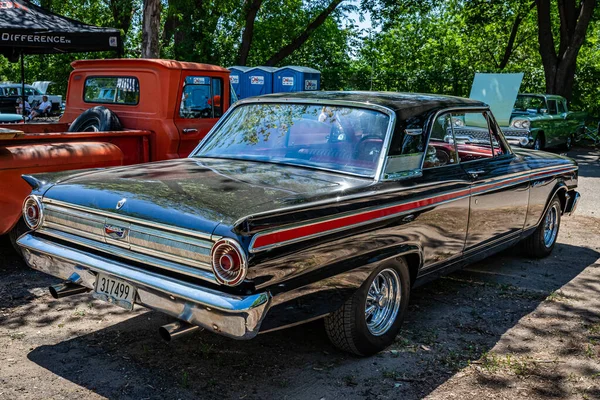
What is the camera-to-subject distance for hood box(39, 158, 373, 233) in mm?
3352

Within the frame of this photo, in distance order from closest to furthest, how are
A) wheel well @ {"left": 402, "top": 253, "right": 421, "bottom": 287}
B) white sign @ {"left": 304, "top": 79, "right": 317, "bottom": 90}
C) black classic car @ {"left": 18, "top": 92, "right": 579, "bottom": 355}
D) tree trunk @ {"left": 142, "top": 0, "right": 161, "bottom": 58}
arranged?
black classic car @ {"left": 18, "top": 92, "right": 579, "bottom": 355}, wheel well @ {"left": 402, "top": 253, "right": 421, "bottom": 287}, tree trunk @ {"left": 142, "top": 0, "right": 161, "bottom": 58}, white sign @ {"left": 304, "top": 79, "right": 317, "bottom": 90}

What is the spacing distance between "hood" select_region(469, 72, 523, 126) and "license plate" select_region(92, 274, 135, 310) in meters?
13.4

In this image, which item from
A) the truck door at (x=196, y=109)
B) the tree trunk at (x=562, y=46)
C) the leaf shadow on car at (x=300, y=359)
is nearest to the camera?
the leaf shadow on car at (x=300, y=359)

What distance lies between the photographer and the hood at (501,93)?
1583 centimetres

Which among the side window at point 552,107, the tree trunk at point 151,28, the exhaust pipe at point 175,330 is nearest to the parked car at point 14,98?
the tree trunk at point 151,28

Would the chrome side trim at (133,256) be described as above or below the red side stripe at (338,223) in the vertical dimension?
below

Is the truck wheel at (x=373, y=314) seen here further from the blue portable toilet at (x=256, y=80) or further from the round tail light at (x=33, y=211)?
the blue portable toilet at (x=256, y=80)

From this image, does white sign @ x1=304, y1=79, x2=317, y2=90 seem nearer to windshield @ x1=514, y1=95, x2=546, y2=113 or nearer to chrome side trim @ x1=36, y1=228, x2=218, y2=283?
windshield @ x1=514, y1=95, x2=546, y2=113

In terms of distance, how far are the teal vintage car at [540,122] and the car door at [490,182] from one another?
386 inches

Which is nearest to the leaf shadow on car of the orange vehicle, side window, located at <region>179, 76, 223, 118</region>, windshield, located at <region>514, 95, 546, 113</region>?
the orange vehicle

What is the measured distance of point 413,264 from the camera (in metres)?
4.41

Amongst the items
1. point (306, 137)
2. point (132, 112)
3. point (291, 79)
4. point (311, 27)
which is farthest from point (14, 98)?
point (306, 137)

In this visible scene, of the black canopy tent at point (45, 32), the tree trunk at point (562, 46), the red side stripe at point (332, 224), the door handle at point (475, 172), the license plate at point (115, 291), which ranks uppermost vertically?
the tree trunk at point (562, 46)

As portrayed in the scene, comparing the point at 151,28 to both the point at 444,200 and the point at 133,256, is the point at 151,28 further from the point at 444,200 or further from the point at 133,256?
the point at 133,256
